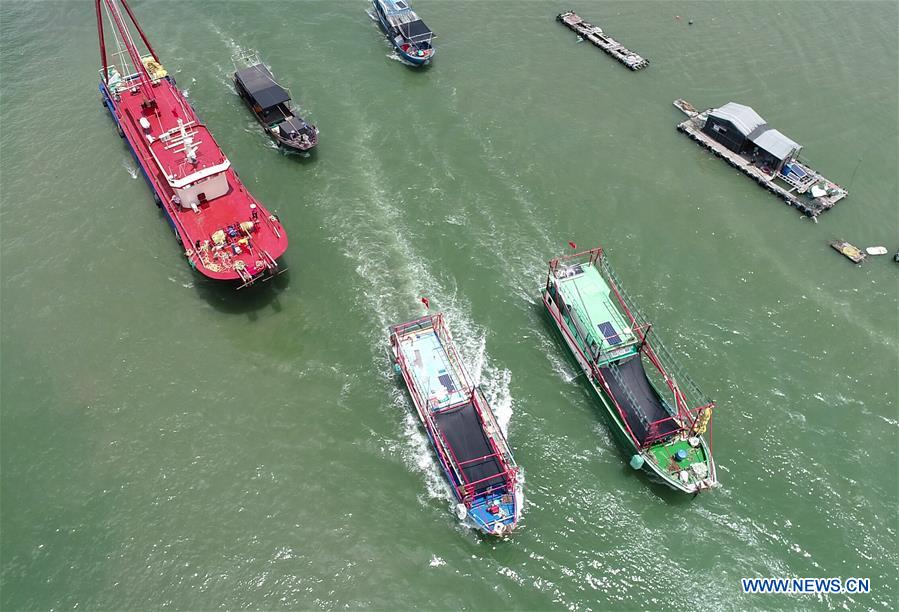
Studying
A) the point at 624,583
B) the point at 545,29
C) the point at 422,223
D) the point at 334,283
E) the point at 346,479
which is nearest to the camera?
the point at 624,583

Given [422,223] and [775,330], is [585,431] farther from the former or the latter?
[422,223]

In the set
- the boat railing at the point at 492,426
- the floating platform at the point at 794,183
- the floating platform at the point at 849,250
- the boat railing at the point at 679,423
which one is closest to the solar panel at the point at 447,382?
the boat railing at the point at 492,426

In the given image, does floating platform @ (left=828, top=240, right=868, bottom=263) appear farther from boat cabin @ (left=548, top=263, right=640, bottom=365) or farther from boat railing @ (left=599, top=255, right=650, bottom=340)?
boat cabin @ (left=548, top=263, right=640, bottom=365)

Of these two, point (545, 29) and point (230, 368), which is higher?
point (545, 29)

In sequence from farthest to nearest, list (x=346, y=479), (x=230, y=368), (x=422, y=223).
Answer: (x=422, y=223) → (x=230, y=368) → (x=346, y=479)

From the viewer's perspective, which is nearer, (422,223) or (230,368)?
(230,368)

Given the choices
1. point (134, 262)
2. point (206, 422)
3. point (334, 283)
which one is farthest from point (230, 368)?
point (134, 262)

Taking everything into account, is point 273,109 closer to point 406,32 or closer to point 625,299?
point 406,32
